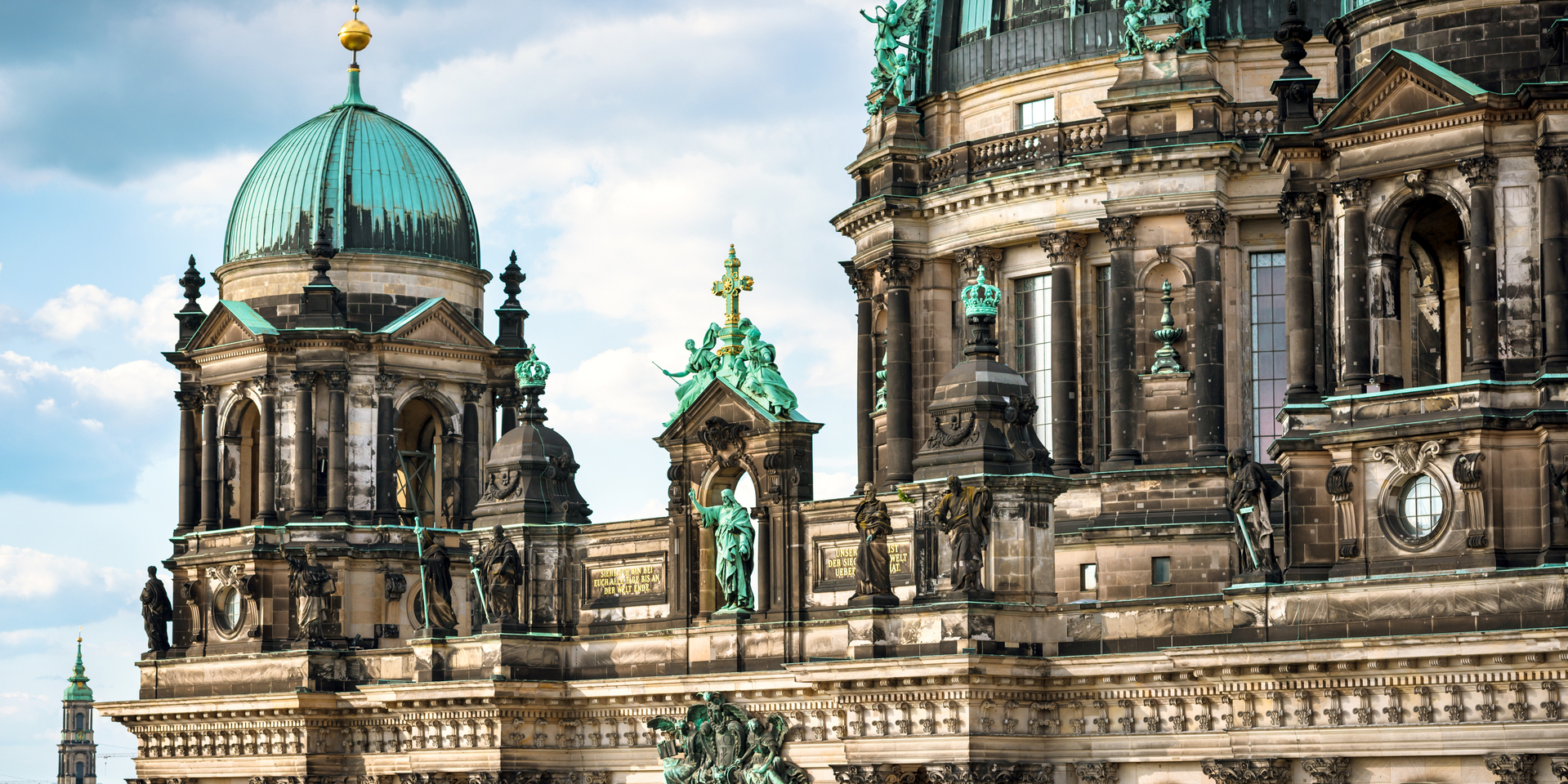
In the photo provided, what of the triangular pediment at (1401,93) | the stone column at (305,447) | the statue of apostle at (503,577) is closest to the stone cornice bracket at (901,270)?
the statue of apostle at (503,577)

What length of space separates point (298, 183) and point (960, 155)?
18098 mm

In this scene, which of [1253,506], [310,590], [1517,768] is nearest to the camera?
[1517,768]

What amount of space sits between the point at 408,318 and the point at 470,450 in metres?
4.04

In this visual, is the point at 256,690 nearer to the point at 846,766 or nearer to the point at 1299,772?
the point at 846,766

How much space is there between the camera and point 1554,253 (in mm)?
42000

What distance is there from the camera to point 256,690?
2498 inches

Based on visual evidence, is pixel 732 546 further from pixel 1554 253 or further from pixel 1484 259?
pixel 1554 253

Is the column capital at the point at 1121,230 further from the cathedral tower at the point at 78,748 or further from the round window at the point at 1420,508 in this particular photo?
the cathedral tower at the point at 78,748

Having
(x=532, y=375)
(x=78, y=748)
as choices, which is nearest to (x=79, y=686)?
(x=78, y=748)

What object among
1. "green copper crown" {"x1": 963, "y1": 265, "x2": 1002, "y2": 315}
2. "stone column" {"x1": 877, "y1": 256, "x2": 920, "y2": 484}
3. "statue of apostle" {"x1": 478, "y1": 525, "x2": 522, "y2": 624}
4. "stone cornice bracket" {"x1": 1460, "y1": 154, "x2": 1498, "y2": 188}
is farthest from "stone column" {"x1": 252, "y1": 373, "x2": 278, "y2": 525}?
"stone cornice bracket" {"x1": 1460, "y1": 154, "x2": 1498, "y2": 188}

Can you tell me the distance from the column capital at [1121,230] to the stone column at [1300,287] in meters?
9.19

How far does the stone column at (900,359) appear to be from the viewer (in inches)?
2367

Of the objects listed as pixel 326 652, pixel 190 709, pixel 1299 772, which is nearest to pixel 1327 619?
pixel 1299 772

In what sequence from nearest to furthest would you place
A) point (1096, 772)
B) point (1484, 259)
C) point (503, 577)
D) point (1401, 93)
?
point (1484, 259), point (1401, 93), point (1096, 772), point (503, 577)
